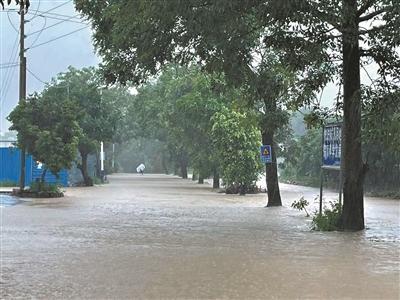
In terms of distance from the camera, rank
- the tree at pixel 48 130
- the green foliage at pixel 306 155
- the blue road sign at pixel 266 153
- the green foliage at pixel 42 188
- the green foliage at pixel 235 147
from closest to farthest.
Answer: the blue road sign at pixel 266 153, the tree at pixel 48 130, the green foliage at pixel 42 188, the green foliage at pixel 235 147, the green foliage at pixel 306 155

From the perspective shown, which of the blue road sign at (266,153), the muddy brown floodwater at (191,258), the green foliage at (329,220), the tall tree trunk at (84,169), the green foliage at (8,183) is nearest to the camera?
the muddy brown floodwater at (191,258)

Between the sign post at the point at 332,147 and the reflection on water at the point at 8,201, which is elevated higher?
the sign post at the point at 332,147

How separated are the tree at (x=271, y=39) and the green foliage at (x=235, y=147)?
43.8 feet

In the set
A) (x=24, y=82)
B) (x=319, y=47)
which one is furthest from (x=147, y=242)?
(x=24, y=82)

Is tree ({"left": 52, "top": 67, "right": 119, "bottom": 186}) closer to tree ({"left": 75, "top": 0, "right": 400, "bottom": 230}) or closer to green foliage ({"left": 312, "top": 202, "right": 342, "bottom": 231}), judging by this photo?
tree ({"left": 75, "top": 0, "right": 400, "bottom": 230})

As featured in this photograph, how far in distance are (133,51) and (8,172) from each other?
23.2m

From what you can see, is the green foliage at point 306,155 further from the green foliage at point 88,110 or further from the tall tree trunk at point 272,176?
the tall tree trunk at point 272,176

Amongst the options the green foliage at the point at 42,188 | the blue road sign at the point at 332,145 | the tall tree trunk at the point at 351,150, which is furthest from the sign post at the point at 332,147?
the green foliage at the point at 42,188

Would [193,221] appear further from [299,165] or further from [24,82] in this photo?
[299,165]

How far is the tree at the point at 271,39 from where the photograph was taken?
10.6 meters

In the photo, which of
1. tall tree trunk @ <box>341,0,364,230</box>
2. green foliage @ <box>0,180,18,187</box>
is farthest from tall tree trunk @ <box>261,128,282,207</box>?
green foliage @ <box>0,180,18,187</box>

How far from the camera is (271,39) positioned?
12188 mm

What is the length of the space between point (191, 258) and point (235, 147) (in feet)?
63.6

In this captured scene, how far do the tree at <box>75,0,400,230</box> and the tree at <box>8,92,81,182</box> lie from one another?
10094 millimetres
